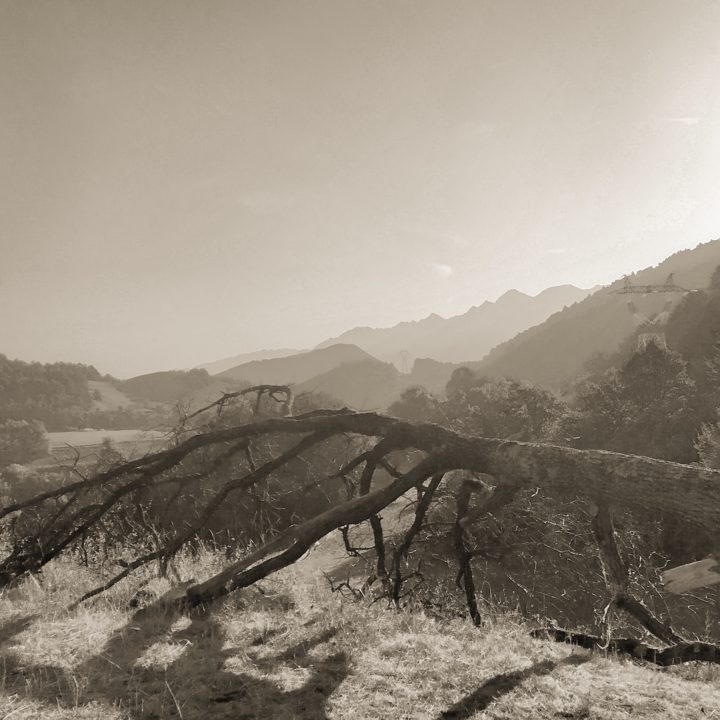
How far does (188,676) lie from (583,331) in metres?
136

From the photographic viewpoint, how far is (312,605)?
4.96 meters

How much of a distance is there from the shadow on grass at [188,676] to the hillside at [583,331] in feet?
350

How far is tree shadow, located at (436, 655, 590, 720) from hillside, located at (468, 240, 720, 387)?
106 meters

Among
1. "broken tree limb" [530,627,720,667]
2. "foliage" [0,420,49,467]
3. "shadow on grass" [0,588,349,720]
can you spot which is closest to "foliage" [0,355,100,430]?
"foliage" [0,420,49,467]

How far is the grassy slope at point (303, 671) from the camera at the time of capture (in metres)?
2.73

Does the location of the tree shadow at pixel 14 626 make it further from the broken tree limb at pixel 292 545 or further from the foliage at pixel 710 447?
the foliage at pixel 710 447

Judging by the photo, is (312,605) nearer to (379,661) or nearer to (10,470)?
(379,661)

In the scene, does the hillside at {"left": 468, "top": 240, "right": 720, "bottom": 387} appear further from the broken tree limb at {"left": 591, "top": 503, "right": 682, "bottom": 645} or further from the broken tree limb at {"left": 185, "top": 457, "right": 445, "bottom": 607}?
the broken tree limb at {"left": 185, "top": 457, "right": 445, "bottom": 607}

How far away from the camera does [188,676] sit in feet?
10.0

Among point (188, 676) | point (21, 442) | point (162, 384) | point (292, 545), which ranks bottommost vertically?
point (21, 442)

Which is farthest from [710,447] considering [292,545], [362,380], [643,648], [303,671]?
[362,380]

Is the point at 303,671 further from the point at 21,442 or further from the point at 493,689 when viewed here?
the point at 21,442

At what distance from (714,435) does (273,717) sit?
90.8ft

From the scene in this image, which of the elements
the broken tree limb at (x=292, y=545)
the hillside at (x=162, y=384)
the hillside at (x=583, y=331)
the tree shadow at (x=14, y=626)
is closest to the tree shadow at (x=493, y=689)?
the broken tree limb at (x=292, y=545)
